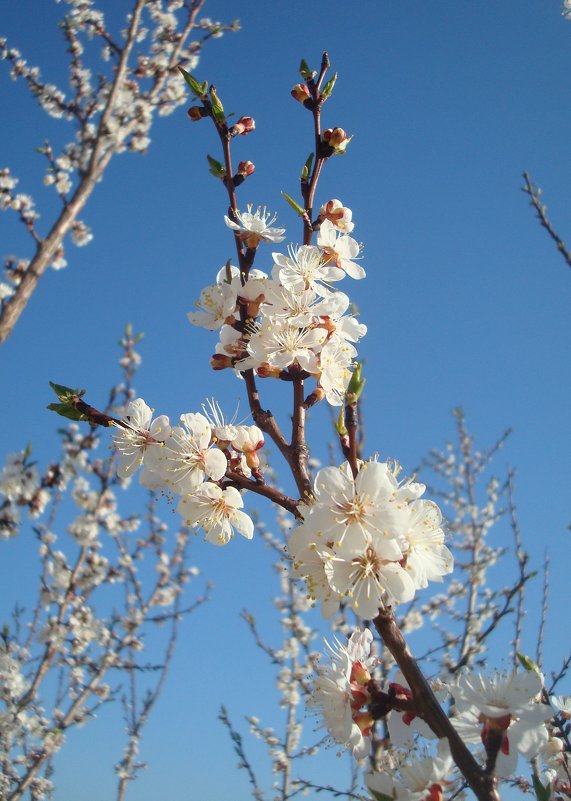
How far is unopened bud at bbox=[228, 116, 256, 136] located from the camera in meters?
1.90

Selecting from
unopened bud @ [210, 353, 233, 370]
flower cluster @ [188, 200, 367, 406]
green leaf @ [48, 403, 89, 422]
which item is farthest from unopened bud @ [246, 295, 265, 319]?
green leaf @ [48, 403, 89, 422]

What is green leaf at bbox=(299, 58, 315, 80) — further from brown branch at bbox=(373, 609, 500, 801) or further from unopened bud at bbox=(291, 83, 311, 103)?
brown branch at bbox=(373, 609, 500, 801)

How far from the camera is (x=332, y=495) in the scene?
124 centimetres

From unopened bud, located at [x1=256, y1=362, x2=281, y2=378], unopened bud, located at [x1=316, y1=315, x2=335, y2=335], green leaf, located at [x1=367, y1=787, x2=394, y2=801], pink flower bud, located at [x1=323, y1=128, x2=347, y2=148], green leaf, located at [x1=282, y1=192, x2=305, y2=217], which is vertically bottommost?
green leaf, located at [x1=367, y1=787, x2=394, y2=801]

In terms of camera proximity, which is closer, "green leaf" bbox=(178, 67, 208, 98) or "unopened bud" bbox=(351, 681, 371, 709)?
"unopened bud" bbox=(351, 681, 371, 709)

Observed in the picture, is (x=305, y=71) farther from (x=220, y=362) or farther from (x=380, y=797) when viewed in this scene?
(x=380, y=797)

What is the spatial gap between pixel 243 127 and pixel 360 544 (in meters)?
1.45

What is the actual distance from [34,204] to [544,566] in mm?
6015

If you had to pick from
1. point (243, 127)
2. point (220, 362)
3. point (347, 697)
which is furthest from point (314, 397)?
point (243, 127)

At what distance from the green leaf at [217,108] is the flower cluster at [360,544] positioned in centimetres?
123

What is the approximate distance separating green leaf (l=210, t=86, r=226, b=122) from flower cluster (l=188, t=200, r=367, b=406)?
313 millimetres

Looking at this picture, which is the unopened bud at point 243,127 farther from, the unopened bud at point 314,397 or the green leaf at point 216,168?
the unopened bud at point 314,397

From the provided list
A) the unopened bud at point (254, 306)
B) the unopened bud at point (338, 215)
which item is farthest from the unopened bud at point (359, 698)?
the unopened bud at point (338, 215)

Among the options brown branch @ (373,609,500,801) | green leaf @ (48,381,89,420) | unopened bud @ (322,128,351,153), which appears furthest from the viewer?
unopened bud @ (322,128,351,153)
